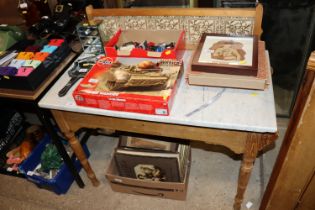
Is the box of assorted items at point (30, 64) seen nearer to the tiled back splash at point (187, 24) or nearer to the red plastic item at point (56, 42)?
the red plastic item at point (56, 42)

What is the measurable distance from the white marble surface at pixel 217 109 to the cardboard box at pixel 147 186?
1.80 ft

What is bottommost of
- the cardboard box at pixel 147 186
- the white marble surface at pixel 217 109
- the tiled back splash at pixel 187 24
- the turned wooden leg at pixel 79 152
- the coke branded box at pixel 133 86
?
the cardboard box at pixel 147 186

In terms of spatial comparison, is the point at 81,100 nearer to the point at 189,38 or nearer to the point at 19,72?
the point at 19,72

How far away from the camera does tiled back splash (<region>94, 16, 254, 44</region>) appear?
1343mm

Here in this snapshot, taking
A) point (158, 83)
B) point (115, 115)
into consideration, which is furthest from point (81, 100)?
point (158, 83)

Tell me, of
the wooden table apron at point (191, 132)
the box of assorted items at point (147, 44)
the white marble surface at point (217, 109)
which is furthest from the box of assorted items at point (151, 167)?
the box of assorted items at point (147, 44)

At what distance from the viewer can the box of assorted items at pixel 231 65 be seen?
109 cm

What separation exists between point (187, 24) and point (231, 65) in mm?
429

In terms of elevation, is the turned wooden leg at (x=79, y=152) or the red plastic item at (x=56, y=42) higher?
the red plastic item at (x=56, y=42)

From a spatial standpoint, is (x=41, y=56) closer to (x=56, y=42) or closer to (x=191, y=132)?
(x=56, y=42)

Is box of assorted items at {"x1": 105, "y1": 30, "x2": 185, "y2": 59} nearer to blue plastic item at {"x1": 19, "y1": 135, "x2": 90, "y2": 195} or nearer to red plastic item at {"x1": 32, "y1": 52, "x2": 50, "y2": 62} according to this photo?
red plastic item at {"x1": 32, "y1": 52, "x2": 50, "y2": 62}

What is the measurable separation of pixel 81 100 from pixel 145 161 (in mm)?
548

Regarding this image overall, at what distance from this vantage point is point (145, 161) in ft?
4.94

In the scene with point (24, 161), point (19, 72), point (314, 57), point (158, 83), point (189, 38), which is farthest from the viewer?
point (24, 161)
